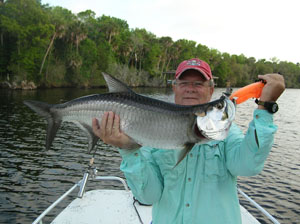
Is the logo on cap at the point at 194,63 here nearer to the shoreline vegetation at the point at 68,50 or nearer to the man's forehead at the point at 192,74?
the man's forehead at the point at 192,74

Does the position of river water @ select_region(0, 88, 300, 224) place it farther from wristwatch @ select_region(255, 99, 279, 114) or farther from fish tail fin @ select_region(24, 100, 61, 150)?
wristwatch @ select_region(255, 99, 279, 114)

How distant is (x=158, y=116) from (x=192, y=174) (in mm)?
704

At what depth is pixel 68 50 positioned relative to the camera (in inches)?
2306

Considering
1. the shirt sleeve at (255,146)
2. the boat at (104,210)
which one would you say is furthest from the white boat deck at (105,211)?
the shirt sleeve at (255,146)

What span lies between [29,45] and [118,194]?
51615mm

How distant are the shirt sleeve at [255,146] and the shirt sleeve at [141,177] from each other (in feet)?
2.67

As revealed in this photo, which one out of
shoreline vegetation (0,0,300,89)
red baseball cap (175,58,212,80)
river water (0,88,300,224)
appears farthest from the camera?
shoreline vegetation (0,0,300,89)

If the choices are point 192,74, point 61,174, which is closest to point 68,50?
point 61,174

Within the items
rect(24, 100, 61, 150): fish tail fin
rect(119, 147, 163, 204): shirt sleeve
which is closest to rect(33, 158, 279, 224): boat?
rect(24, 100, 61, 150): fish tail fin

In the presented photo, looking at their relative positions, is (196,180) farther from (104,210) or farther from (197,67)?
(104,210)

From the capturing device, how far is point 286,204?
10.0 m

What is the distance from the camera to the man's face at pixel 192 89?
122 inches

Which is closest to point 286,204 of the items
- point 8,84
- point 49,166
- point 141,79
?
point 49,166

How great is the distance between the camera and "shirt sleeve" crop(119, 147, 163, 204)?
99.0 inches
